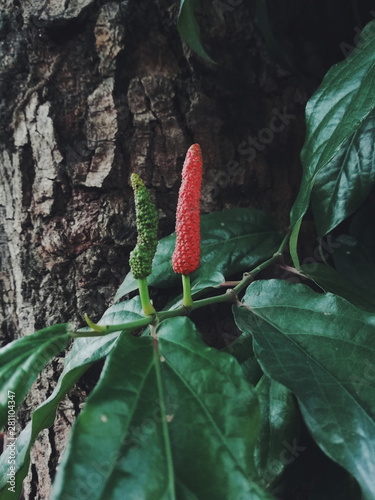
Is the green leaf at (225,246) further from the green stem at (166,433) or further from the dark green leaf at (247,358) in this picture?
the green stem at (166,433)

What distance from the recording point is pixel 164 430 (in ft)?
1.33

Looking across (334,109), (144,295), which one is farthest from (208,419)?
(334,109)

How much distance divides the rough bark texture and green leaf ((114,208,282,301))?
0.20ft

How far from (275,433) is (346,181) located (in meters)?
0.38

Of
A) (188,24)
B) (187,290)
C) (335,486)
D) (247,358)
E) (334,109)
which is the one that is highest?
(188,24)

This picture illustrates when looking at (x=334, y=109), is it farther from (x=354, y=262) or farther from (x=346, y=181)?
(x=354, y=262)

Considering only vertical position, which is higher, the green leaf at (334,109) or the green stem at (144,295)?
the green leaf at (334,109)

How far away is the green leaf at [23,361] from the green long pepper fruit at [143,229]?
0.33ft

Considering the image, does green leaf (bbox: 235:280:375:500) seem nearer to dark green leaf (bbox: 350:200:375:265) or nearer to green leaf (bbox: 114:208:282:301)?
green leaf (bbox: 114:208:282:301)

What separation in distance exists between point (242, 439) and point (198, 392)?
0.06m

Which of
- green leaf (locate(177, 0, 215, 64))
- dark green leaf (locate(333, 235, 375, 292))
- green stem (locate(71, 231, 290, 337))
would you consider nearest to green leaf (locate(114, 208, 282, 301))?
green stem (locate(71, 231, 290, 337))

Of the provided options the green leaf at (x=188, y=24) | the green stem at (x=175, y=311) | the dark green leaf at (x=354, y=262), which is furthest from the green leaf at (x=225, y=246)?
the green leaf at (x=188, y=24)

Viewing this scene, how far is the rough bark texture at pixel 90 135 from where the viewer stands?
2.56 feet

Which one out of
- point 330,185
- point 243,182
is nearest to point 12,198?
point 243,182
